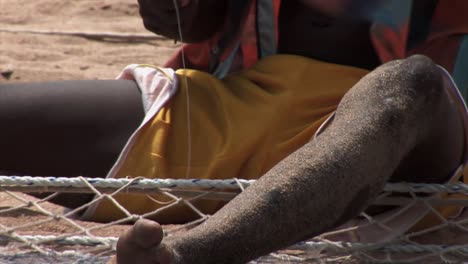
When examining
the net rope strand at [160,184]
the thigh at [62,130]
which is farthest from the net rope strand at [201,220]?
the thigh at [62,130]

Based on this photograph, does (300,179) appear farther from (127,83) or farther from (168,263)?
(127,83)

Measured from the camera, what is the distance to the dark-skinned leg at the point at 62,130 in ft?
5.66

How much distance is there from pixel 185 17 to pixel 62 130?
0.29m

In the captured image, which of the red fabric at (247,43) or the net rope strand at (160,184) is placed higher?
the red fabric at (247,43)

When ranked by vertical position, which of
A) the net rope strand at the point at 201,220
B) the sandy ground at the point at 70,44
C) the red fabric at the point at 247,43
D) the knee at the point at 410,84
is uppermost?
the knee at the point at 410,84

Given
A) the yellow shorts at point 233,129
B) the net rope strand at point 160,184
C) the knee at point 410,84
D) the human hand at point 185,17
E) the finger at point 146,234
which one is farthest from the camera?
the human hand at point 185,17

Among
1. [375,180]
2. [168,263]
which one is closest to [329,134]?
[375,180]

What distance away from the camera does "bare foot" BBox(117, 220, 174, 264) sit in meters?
1.19

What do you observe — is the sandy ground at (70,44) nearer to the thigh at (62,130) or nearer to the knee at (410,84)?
the thigh at (62,130)

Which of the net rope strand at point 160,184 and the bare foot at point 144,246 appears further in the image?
the net rope strand at point 160,184

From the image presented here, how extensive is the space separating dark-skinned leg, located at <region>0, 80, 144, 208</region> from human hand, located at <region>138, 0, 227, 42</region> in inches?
5.7

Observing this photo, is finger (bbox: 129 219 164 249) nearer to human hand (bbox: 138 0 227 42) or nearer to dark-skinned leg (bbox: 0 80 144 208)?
dark-skinned leg (bbox: 0 80 144 208)

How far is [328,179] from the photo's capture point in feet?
4.34

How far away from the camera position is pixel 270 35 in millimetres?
1816
